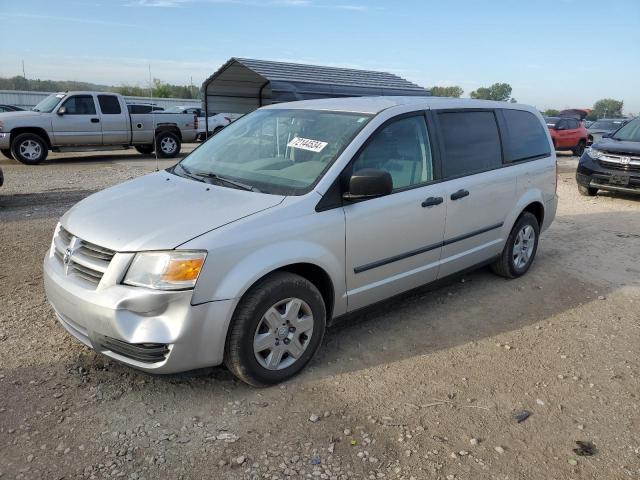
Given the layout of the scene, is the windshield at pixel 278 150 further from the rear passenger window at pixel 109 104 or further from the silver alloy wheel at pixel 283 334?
the rear passenger window at pixel 109 104

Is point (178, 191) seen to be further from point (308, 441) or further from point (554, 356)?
point (554, 356)

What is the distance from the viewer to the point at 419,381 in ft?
11.1

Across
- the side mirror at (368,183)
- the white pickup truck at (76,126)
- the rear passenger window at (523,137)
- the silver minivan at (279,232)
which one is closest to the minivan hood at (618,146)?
the rear passenger window at (523,137)

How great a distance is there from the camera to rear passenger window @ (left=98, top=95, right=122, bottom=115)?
14133 mm

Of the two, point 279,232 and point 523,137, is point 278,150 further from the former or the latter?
point 523,137

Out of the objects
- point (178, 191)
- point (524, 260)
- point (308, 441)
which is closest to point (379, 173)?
point (178, 191)

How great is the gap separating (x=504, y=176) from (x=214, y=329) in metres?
3.10

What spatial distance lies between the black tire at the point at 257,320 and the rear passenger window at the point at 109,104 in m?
12.8

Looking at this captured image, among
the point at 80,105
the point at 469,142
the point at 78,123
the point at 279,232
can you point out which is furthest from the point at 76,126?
the point at 279,232

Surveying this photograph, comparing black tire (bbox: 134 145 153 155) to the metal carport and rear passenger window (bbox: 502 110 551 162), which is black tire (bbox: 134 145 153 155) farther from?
rear passenger window (bbox: 502 110 551 162)

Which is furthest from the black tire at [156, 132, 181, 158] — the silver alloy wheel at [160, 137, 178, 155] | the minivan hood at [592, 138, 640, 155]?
the minivan hood at [592, 138, 640, 155]

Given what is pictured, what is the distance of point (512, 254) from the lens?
5160 millimetres

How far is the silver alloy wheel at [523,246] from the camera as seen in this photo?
521 centimetres

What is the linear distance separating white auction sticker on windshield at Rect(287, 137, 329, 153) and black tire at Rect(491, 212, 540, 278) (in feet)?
7.67
